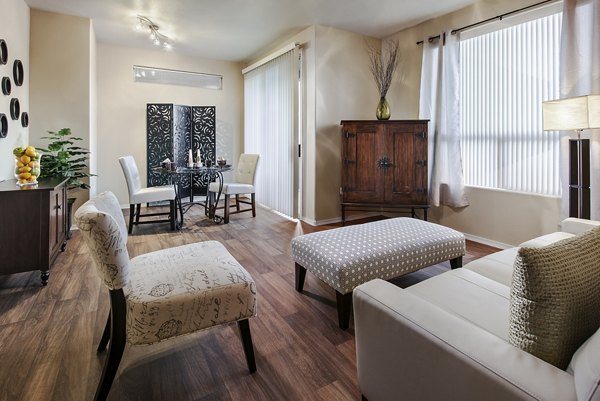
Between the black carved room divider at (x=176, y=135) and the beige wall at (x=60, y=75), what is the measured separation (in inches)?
57.9

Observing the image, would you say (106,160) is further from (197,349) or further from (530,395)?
(530,395)

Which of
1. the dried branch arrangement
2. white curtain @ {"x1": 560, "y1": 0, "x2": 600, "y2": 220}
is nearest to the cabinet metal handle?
the dried branch arrangement

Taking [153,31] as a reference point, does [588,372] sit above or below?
below

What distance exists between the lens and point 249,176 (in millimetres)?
5082

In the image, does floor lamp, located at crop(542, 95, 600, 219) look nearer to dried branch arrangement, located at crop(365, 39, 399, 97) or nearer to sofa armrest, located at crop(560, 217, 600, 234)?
sofa armrest, located at crop(560, 217, 600, 234)

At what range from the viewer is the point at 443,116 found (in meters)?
3.88

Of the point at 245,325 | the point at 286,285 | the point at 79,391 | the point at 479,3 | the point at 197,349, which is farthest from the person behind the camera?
the point at 479,3

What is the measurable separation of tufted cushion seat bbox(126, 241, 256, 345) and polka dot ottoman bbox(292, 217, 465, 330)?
2.02 ft

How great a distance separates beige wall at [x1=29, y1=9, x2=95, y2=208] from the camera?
150 inches

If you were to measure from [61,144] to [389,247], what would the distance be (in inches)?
143

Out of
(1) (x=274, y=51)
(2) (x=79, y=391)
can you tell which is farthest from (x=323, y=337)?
(1) (x=274, y=51)

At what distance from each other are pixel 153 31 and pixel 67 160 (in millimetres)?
2089

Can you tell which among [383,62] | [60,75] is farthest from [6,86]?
[383,62]

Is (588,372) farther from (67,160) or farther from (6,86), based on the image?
(67,160)
